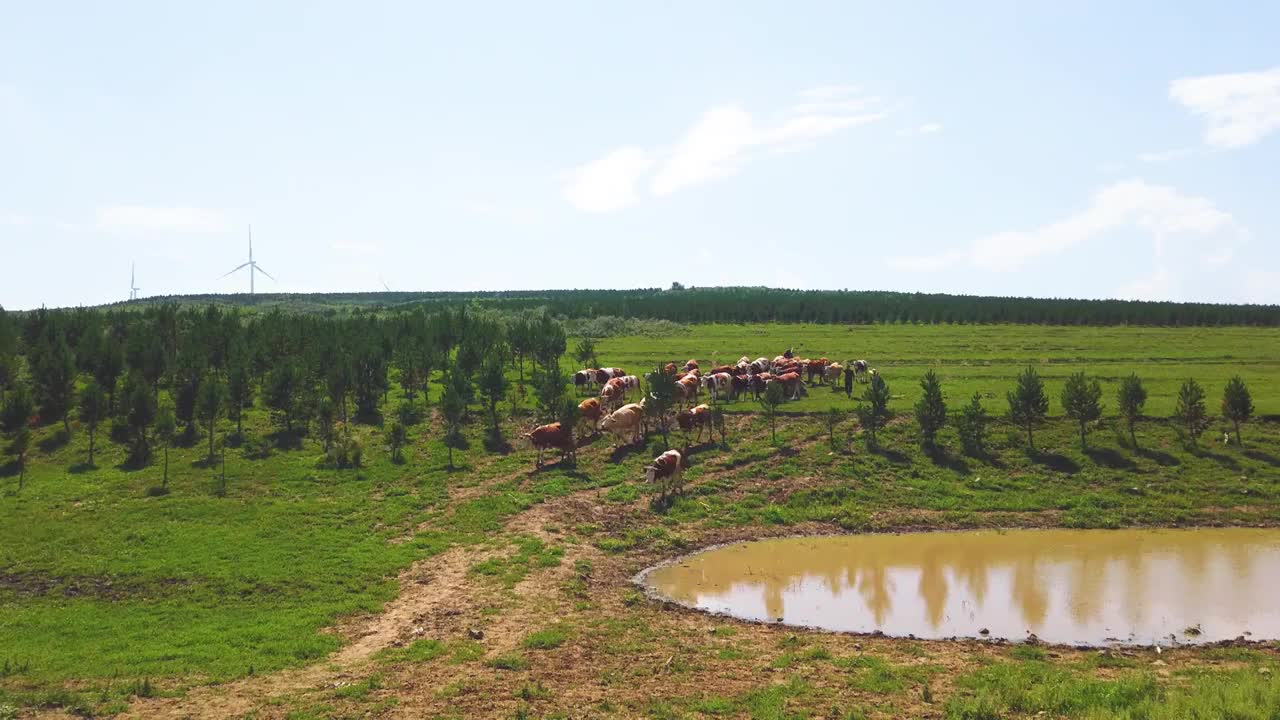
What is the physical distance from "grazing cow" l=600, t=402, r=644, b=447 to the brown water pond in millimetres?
12183

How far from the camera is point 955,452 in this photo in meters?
36.9

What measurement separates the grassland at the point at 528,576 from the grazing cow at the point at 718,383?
4.78m

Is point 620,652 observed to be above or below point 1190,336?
below

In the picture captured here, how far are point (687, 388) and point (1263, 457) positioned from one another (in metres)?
→ 25.7

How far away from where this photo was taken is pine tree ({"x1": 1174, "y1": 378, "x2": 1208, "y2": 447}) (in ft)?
123

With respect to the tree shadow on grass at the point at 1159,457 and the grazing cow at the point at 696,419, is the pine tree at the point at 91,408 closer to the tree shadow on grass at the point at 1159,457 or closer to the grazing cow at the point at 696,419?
the grazing cow at the point at 696,419

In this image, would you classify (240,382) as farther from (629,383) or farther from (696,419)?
(696,419)

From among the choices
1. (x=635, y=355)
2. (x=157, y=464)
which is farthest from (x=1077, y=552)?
(x=635, y=355)

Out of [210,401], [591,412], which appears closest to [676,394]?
[591,412]

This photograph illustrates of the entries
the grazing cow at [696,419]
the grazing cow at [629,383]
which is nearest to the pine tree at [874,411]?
the grazing cow at [696,419]

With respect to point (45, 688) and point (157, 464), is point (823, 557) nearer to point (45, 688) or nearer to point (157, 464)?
point (45, 688)

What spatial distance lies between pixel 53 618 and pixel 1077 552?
28.7m

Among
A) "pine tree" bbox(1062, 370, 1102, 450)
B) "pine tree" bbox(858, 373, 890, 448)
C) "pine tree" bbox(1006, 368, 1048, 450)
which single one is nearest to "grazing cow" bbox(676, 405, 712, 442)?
"pine tree" bbox(858, 373, 890, 448)

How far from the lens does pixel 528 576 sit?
23891 millimetres
